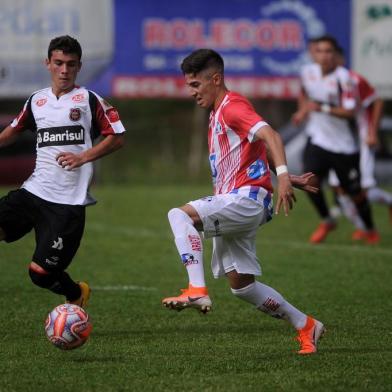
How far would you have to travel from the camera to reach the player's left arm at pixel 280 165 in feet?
19.5

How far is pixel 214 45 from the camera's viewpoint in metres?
21.1

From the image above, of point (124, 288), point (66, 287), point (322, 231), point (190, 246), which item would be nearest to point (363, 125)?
point (322, 231)

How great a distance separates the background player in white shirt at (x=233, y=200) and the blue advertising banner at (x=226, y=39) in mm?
14366

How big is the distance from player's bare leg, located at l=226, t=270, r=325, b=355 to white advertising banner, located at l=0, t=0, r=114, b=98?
1440 centimetres

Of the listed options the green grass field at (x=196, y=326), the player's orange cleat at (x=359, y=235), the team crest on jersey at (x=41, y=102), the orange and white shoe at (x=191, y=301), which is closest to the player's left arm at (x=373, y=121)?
the player's orange cleat at (x=359, y=235)

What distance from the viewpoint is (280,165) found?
6.11 meters

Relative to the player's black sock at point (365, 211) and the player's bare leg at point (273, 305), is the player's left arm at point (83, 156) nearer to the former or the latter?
the player's bare leg at point (273, 305)

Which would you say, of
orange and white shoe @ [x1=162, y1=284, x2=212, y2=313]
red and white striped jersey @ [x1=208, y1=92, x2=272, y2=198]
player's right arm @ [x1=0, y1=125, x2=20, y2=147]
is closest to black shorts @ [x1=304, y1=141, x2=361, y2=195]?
player's right arm @ [x1=0, y1=125, x2=20, y2=147]

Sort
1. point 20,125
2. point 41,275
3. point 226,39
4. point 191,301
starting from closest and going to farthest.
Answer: point 191,301 → point 41,275 → point 20,125 → point 226,39

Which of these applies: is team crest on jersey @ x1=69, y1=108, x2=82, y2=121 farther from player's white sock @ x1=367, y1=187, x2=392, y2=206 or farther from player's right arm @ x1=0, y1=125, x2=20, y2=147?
player's white sock @ x1=367, y1=187, x2=392, y2=206

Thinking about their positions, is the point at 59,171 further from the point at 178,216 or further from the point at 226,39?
the point at 226,39

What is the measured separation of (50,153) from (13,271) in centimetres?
373

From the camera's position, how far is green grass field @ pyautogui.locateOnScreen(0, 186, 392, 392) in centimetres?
589

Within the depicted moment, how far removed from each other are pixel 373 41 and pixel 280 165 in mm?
15877
